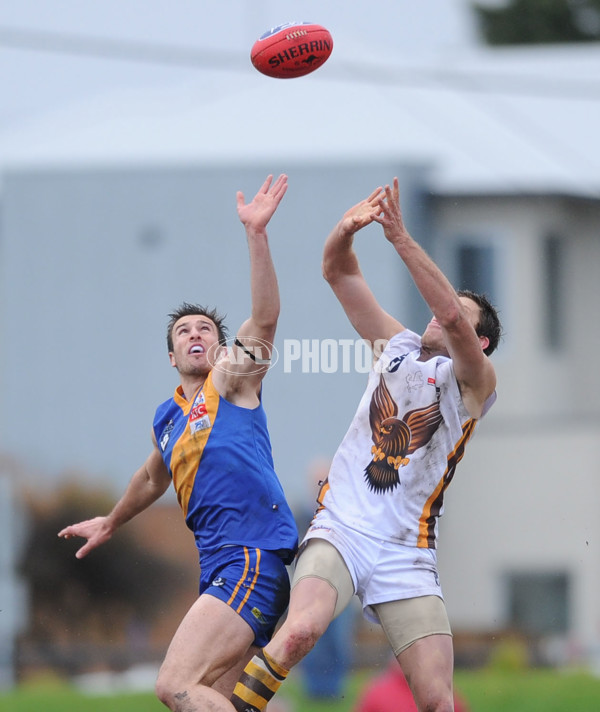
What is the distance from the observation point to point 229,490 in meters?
6.70

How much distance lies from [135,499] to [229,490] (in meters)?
0.93

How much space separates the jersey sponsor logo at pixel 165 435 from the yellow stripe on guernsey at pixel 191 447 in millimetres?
117

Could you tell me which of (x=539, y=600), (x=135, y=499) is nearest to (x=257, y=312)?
(x=135, y=499)

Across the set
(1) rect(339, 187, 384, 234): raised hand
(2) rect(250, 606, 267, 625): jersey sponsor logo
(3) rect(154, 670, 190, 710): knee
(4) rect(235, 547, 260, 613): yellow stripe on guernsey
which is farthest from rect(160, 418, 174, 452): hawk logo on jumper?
(1) rect(339, 187, 384, 234): raised hand

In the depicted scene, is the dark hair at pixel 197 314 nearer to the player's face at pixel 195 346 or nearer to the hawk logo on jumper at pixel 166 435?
the player's face at pixel 195 346

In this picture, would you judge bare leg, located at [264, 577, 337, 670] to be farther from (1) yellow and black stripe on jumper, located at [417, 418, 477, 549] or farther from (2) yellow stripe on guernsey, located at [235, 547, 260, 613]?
(1) yellow and black stripe on jumper, located at [417, 418, 477, 549]

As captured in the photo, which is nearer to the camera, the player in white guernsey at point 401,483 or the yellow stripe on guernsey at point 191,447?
the player in white guernsey at point 401,483

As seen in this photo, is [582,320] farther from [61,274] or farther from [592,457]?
[61,274]

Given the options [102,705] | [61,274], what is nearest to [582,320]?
[102,705]

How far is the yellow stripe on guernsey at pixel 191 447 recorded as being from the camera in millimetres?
6758

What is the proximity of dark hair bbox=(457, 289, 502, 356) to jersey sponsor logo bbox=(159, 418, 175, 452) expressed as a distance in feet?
5.54

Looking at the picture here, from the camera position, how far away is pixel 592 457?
19.7 meters

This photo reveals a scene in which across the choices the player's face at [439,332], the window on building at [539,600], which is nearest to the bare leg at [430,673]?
the player's face at [439,332]

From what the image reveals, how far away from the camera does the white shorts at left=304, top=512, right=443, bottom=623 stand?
655cm
